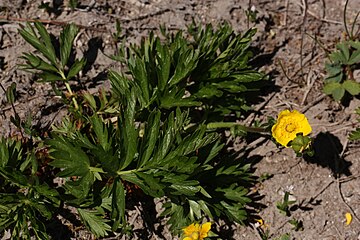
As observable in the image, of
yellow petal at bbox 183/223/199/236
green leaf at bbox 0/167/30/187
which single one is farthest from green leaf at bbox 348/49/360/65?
green leaf at bbox 0/167/30/187

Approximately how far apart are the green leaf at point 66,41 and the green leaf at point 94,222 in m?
1.03

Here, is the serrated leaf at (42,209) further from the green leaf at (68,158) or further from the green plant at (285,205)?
the green plant at (285,205)

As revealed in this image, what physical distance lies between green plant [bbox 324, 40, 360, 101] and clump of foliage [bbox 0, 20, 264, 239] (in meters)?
0.52

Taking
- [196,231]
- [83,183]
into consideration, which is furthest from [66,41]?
[196,231]

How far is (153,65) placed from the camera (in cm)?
372

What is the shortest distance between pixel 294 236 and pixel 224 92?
104 centimetres

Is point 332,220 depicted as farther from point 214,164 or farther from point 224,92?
point 224,92

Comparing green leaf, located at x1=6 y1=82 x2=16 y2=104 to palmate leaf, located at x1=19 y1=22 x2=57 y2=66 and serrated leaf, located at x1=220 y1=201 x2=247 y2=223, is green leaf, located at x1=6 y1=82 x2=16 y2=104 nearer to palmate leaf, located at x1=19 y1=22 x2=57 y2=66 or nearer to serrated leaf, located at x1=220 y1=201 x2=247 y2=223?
palmate leaf, located at x1=19 y1=22 x2=57 y2=66

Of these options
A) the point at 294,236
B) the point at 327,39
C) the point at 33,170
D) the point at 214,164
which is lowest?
the point at 294,236

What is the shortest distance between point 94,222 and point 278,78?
1679 mm

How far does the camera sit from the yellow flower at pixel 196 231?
349 centimetres

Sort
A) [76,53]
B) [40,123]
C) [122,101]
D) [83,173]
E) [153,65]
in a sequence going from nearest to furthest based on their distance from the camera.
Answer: [83,173] < [122,101] < [153,65] < [40,123] < [76,53]

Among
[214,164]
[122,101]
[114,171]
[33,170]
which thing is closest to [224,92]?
[214,164]

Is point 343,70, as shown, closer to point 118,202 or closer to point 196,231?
point 196,231
